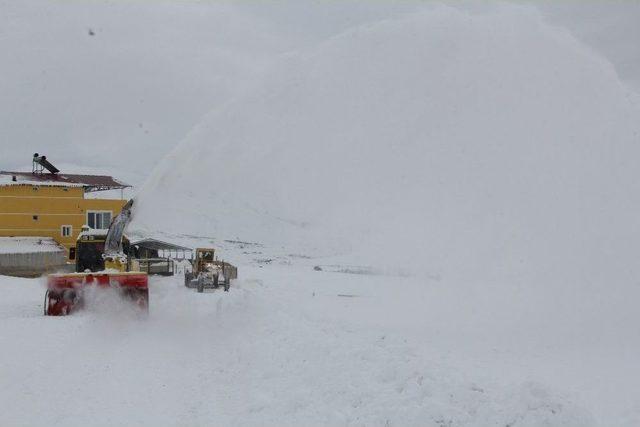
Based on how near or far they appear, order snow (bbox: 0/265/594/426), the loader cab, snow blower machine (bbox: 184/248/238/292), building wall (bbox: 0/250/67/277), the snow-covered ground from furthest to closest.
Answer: building wall (bbox: 0/250/67/277) → snow blower machine (bbox: 184/248/238/292) → the loader cab → the snow-covered ground → snow (bbox: 0/265/594/426)

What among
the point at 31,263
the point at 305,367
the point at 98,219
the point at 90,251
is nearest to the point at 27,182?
the point at 98,219

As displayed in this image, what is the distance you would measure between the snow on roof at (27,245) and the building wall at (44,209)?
2.07 feet

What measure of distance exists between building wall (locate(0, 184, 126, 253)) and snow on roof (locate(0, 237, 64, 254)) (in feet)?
2.07

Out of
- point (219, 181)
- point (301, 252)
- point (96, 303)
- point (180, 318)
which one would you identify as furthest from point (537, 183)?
point (219, 181)

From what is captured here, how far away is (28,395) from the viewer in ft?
30.1

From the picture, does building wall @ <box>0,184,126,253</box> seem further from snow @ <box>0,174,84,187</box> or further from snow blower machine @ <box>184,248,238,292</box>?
snow blower machine @ <box>184,248,238,292</box>

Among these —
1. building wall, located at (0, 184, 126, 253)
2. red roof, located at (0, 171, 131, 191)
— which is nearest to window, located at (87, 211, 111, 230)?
building wall, located at (0, 184, 126, 253)

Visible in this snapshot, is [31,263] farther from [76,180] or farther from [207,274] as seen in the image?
[207,274]

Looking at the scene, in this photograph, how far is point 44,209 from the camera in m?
33.6

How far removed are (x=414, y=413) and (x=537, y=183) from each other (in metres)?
26.7

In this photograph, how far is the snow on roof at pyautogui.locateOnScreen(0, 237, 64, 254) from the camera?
101ft

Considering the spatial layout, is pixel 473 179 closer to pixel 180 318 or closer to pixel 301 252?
pixel 301 252

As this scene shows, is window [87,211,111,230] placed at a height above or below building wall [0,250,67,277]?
above

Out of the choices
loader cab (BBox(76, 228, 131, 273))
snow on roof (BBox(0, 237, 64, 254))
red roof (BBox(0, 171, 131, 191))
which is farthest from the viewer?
red roof (BBox(0, 171, 131, 191))
